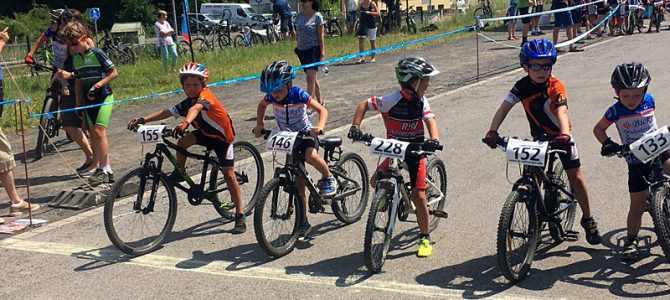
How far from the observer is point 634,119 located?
5.62 m

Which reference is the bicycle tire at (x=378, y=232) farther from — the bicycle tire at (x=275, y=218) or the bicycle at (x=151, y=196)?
the bicycle at (x=151, y=196)

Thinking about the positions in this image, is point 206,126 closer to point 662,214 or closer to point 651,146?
point 651,146

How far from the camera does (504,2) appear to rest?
43.5 metres

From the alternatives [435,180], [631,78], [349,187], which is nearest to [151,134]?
[349,187]

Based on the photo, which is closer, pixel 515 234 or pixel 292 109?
pixel 515 234

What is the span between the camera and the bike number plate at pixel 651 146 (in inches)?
208

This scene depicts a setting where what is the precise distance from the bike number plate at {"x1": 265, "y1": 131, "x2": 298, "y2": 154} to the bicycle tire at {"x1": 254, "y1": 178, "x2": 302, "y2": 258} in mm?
248

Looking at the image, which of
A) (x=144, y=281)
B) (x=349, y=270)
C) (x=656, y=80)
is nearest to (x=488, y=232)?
(x=349, y=270)

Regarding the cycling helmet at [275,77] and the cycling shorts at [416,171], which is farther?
the cycling helmet at [275,77]

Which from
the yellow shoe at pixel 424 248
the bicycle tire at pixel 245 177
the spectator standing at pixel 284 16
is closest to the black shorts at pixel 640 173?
the yellow shoe at pixel 424 248

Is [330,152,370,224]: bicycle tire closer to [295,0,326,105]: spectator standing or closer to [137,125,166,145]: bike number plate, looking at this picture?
[137,125,166,145]: bike number plate

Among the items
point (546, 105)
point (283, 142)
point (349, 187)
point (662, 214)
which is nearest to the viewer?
point (662, 214)

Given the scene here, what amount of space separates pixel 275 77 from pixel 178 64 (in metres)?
15.9

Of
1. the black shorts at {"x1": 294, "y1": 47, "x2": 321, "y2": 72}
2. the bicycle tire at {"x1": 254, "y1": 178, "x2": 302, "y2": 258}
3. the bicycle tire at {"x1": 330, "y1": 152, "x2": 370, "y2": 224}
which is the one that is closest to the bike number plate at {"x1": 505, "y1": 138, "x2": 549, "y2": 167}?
the bicycle tire at {"x1": 254, "y1": 178, "x2": 302, "y2": 258}
